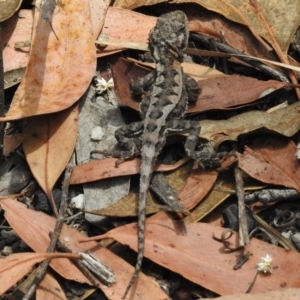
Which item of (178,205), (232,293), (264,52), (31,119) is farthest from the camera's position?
(264,52)

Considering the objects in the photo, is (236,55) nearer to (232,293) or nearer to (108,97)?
(108,97)

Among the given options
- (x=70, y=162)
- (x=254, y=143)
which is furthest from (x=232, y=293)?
(x=70, y=162)

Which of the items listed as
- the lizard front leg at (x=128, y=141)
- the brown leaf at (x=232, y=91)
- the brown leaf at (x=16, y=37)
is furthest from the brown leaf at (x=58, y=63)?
the brown leaf at (x=232, y=91)

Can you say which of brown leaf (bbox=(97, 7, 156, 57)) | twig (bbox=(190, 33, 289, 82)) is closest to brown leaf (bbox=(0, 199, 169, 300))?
brown leaf (bbox=(97, 7, 156, 57))

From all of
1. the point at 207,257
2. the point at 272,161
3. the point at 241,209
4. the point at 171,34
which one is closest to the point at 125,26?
the point at 171,34

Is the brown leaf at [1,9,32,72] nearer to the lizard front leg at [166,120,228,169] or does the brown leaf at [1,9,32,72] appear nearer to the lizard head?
the lizard head

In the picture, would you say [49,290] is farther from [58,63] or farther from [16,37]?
[16,37]

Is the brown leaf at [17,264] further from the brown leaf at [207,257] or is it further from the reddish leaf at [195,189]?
the reddish leaf at [195,189]
